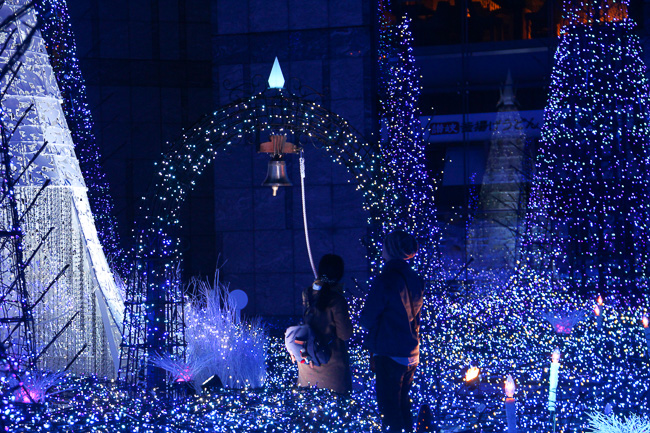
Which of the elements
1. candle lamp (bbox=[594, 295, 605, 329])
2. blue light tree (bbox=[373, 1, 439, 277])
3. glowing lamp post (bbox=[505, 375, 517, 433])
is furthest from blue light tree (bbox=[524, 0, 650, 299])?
glowing lamp post (bbox=[505, 375, 517, 433])

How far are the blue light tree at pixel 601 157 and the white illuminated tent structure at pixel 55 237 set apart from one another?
583 centimetres

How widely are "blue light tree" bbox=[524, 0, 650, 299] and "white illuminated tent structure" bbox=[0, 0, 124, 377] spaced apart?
583cm

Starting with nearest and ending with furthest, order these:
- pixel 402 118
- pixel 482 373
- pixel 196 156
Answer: pixel 196 156 < pixel 482 373 < pixel 402 118

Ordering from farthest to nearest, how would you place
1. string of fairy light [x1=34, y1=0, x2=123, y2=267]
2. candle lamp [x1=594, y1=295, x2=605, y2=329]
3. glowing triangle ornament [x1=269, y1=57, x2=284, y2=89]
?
candle lamp [x1=594, y1=295, x2=605, y2=329] → string of fairy light [x1=34, y1=0, x2=123, y2=267] → glowing triangle ornament [x1=269, y1=57, x2=284, y2=89]

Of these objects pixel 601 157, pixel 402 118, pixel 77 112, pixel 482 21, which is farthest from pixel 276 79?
pixel 482 21

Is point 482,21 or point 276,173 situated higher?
point 482,21

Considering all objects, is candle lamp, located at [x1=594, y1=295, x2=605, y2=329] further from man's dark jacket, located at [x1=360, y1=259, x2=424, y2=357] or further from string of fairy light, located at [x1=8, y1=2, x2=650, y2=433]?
man's dark jacket, located at [x1=360, y1=259, x2=424, y2=357]

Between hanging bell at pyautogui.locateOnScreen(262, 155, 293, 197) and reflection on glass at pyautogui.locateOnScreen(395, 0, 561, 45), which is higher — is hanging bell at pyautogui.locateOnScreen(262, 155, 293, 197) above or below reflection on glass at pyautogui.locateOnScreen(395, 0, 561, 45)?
below

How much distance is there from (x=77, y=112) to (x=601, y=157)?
20.9ft

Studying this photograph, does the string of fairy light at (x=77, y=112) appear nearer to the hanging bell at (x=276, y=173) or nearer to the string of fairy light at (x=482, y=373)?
the string of fairy light at (x=482, y=373)

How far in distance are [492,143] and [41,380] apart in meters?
10.3

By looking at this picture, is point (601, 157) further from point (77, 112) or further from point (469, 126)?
point (77, 112)

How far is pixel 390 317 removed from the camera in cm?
474

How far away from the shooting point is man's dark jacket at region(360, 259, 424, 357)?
4.71 m
